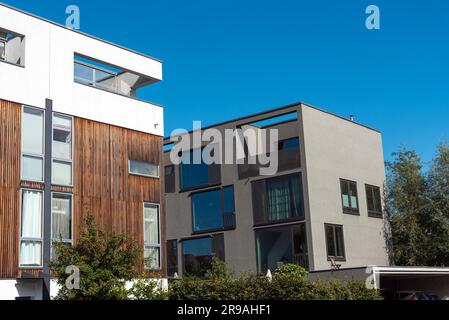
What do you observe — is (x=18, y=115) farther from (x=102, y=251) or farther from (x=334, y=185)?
(x=334, y=185)

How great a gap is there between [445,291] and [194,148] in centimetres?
1545

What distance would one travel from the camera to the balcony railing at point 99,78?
71.5ft

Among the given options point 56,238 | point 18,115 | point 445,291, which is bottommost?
point 445,291

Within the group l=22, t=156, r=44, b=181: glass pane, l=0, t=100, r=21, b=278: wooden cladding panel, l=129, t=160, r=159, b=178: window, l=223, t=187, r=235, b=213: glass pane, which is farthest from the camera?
l=223, t=187, r=235, b=213: glass pane

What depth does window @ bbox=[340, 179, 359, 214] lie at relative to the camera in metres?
33.3

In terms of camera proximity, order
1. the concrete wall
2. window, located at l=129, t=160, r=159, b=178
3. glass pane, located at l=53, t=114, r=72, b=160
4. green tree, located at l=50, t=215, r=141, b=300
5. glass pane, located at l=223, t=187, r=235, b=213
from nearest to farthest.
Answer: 1. green tree, located at l=50, t=215, r=141, b=300
2. glass pane, located at l=53, t=114, r=72, b=160
3. window, located at l=129, t=160, r=159, b=178
4. the concrete wall
5. glass pane, located at l=223, t=187, r=235, b=213

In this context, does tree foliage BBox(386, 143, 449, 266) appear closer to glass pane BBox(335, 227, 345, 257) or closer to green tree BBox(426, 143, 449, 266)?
green tree BBox(426, 143, 449, 266)

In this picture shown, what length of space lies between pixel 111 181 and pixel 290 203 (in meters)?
12.5

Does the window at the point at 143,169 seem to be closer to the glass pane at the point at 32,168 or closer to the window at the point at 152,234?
the window at the point at 152,234

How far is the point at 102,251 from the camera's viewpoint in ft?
55.1

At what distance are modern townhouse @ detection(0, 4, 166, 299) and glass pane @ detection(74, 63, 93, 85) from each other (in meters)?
0.04

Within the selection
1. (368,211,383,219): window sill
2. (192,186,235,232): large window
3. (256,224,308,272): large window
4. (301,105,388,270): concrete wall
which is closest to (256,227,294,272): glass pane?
(256,224,308,272): large window
